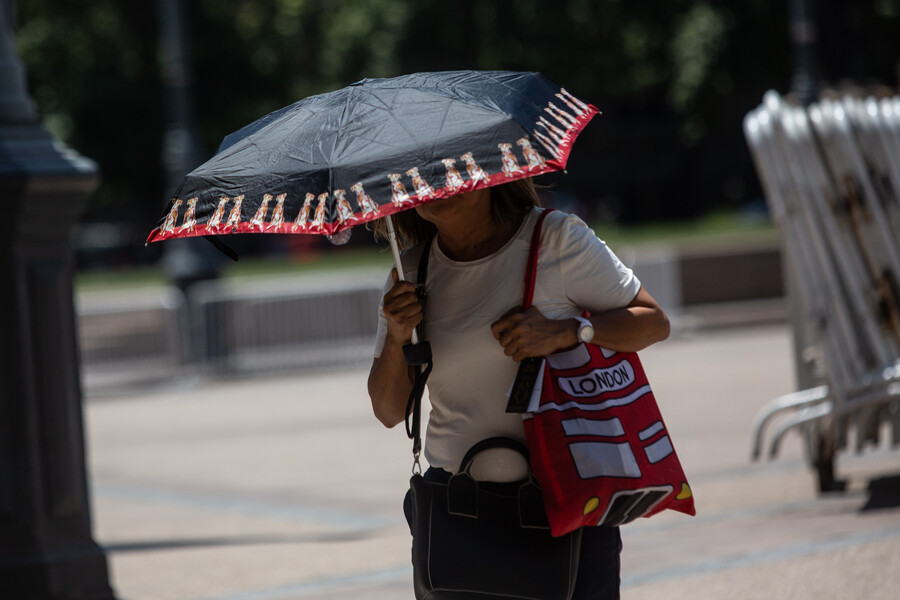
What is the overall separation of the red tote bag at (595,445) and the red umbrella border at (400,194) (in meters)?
0.41

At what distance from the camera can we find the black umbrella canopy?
2.50 metres

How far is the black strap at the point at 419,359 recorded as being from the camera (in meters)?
2.70

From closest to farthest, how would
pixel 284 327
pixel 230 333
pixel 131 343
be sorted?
pixel 230 333, pixel 284 327, pixel 131 343

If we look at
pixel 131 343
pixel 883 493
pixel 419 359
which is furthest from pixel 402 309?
pixel 131 343

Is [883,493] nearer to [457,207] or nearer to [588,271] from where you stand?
[588,271]

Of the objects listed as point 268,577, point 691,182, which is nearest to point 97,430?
point 268,577

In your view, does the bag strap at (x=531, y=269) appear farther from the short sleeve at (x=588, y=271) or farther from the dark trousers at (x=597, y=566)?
the dark trousers at (x=597, y=566)

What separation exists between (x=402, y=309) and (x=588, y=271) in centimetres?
41

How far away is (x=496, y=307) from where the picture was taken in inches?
106

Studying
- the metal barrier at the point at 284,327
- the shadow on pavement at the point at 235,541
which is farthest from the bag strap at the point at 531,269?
the metal barrier at the point at 284,327

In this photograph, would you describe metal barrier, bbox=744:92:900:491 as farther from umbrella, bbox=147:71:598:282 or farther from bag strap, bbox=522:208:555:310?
bag strap, bbox=522:208:555:310

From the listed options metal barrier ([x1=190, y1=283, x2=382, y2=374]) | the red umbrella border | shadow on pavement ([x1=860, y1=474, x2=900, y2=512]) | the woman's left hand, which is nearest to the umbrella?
the red umbrella border

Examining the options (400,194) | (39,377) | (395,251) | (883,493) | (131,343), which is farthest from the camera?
(131,343)

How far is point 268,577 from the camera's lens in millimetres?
5555
